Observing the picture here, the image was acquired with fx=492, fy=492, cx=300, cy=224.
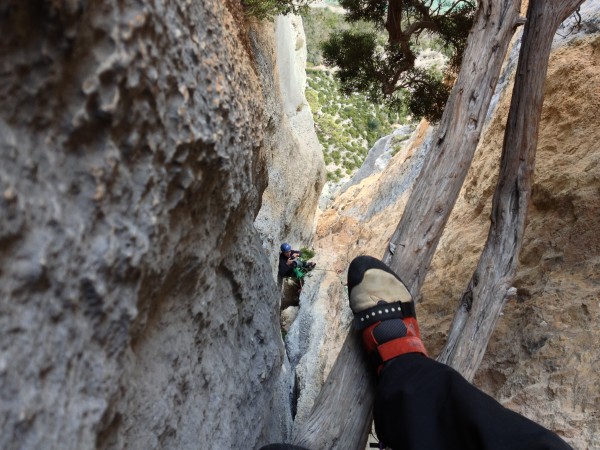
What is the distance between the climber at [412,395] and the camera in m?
1.28

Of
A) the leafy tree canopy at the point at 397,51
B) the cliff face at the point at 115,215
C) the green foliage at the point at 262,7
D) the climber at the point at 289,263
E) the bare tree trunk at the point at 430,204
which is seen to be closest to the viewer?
the cliff face at the point at 115,215

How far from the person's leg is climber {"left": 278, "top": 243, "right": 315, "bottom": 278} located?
3.83 metres

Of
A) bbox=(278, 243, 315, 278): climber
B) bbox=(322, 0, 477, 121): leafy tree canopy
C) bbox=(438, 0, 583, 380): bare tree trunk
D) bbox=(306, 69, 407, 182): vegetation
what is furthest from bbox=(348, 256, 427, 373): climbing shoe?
bbox=(306, 69, 407, 182): vegetation

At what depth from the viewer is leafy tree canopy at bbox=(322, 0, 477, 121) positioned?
3826 mm

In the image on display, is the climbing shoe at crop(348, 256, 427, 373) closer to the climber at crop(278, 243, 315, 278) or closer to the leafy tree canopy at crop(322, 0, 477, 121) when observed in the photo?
the leafy tree canopy at crop(322, 0, 477, 121)

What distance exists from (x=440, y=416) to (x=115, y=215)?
109 cm

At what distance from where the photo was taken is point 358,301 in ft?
6.19

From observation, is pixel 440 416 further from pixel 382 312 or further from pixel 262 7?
pixel 262 7

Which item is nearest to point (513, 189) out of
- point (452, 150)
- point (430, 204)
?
point (452, 150)

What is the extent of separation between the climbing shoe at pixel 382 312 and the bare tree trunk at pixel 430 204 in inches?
3.5

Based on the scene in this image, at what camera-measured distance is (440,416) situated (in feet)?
4.73

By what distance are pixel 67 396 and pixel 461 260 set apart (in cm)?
299

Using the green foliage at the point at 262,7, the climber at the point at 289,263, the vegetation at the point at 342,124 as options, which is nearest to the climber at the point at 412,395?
the green foliage at the point at 262,7

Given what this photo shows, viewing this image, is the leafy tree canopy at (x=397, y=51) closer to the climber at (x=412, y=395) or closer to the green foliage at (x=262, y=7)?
the green foliage at (x=262, y=7)
